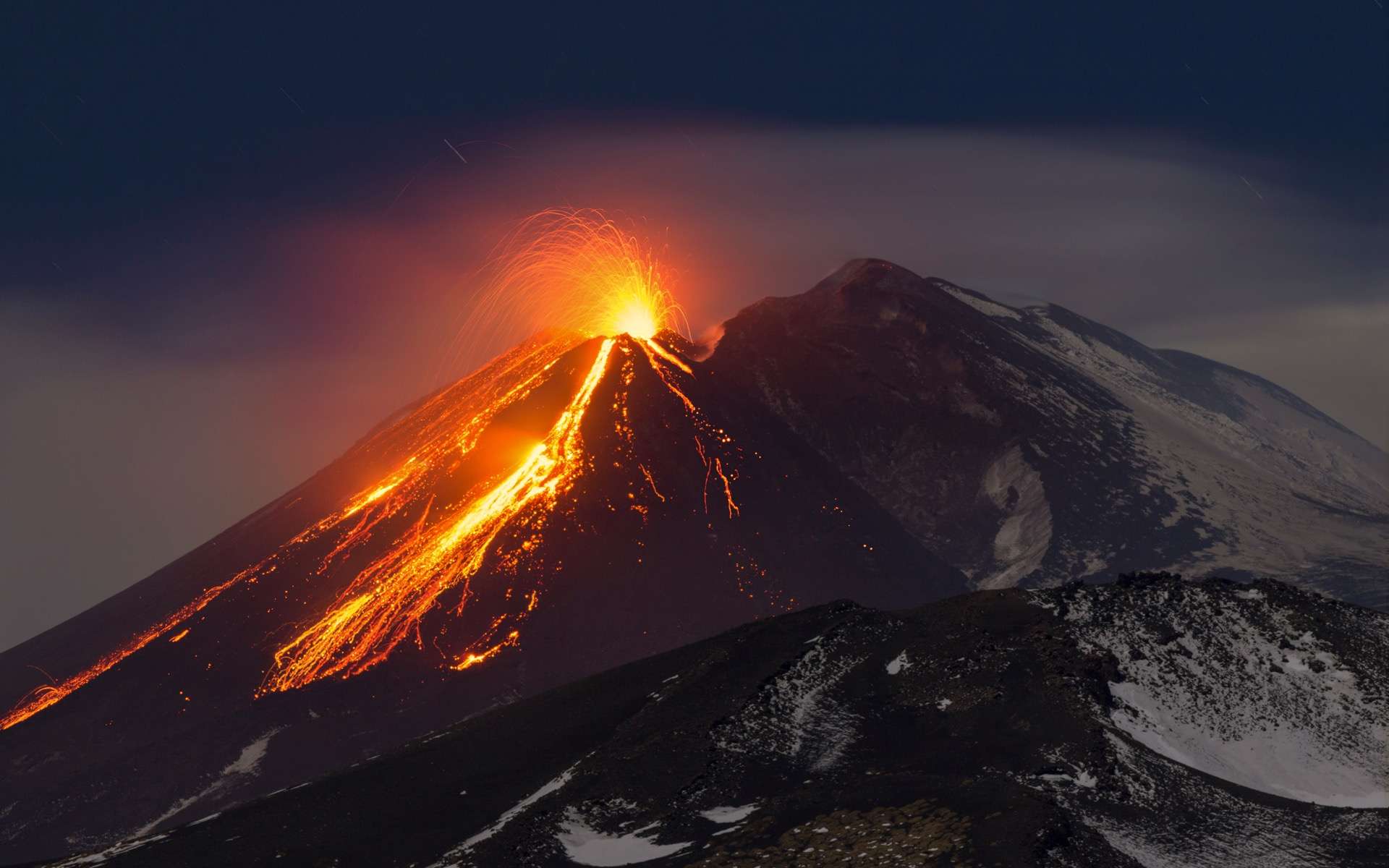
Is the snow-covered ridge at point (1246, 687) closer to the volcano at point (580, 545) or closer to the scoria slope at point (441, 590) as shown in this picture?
the volcano at point (580, 545)

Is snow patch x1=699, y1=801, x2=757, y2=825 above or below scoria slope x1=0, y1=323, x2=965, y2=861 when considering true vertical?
below

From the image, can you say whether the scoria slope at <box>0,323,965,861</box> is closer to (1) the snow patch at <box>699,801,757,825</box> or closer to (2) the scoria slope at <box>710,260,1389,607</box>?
(2) the scoria slope at <box>710,260,1389,607</box>

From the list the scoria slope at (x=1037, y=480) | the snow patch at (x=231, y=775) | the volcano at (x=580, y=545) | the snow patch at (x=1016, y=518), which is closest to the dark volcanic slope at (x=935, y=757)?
the volcano at (x=580, y=545)

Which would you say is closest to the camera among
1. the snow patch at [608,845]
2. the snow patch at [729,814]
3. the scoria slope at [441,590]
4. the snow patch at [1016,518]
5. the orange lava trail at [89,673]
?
the snow patch at [608,845]

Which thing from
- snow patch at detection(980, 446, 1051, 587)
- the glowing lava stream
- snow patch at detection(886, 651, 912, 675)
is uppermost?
the glowing lava stream

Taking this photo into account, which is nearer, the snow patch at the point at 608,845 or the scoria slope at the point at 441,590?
the snow patch at the point at 608,845

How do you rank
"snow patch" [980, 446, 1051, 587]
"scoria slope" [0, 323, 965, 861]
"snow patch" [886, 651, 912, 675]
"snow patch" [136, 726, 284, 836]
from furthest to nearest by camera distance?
"snow patch" [980, 446, 1051, 587] < "scoria slope" [0, 323, 965, 861] < "snow patch" [136, 726, 284, 836] < "snow patch" [886, 651, 912, 675]

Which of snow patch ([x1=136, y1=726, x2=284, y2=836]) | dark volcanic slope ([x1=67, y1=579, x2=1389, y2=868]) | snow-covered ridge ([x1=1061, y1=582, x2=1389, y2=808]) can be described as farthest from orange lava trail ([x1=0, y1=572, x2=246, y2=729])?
snow-covered ridge ([x1=1061, y1=582, x2=1389, y2=808])

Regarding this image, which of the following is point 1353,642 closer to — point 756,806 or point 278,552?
point 756,806
